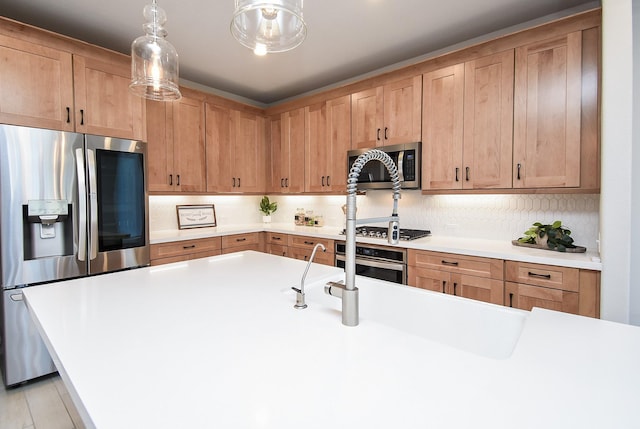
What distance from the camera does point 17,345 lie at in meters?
2.21

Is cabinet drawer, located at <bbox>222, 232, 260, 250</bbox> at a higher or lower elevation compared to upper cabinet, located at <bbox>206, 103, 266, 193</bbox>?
lower

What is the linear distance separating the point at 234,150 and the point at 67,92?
5.92 feet

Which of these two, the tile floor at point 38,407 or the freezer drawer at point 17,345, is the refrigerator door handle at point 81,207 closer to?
the freezer drawer at point 17,345

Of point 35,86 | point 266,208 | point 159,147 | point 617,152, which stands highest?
point 35,86

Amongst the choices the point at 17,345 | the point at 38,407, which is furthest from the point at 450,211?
the point at 17,345

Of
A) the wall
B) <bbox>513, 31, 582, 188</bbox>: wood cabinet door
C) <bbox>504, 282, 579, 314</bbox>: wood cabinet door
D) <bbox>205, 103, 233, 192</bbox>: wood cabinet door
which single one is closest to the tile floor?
<bbox>205, 103, 233, 192</bbox>: wood cabinet door

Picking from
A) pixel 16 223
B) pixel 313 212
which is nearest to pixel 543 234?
pixel 313 212

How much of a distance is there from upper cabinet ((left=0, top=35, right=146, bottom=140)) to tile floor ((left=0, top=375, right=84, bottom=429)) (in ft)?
6.11

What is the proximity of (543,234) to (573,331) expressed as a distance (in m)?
1.80

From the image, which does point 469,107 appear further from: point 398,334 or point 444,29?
point 398,334

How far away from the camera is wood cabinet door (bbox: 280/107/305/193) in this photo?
4.00 m

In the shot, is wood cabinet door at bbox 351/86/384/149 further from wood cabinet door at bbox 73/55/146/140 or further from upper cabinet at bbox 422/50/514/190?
wood cabinet door at bbox 73/55/146/140

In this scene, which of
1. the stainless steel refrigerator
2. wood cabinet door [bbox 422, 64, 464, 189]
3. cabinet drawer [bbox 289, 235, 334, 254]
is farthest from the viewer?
cabinet drawer [bbox 289, 235, 334, 254]

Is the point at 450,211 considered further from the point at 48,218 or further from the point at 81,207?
the point at 48,218
